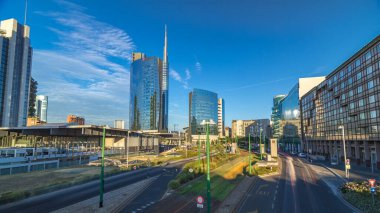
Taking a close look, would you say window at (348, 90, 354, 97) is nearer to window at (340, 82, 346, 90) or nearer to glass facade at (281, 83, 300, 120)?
window at (340, 82, 346, 90)

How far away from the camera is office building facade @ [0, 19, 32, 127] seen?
133 metres

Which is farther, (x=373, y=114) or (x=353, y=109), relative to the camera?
(x=353, y=109)

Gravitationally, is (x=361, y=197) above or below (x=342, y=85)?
below

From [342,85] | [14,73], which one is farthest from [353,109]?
[14,73]

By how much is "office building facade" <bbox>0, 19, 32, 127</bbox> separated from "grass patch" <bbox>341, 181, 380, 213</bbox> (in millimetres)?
149567

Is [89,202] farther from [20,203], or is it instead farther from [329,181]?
[329,181]

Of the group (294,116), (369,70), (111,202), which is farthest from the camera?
(294,116)

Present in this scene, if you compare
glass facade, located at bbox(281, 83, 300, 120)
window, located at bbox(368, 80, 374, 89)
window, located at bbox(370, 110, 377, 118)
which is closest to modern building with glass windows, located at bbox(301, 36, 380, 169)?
window, located at bbox(368, 80, 374, 89)

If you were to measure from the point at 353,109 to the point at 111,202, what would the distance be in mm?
68253

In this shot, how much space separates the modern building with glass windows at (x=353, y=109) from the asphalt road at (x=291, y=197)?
1216 centimetres

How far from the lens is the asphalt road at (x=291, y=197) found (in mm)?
27625

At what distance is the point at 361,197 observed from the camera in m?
30.6

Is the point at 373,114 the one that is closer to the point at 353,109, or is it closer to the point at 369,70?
the point at 353,109

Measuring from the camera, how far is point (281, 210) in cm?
2680
